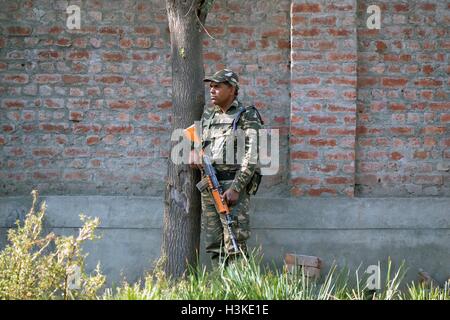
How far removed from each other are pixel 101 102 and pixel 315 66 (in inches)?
80.7

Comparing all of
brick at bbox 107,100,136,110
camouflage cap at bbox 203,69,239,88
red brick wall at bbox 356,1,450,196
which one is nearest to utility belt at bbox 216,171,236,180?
camouflage cap at bbox 203,69,239,88

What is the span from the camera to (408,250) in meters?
6.73

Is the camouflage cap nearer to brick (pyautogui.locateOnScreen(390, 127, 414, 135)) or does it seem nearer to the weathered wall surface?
the weathered wall surface

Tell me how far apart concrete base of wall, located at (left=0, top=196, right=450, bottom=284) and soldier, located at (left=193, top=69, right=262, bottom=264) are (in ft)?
2.64

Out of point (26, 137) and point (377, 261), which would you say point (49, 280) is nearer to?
point (26, 137)

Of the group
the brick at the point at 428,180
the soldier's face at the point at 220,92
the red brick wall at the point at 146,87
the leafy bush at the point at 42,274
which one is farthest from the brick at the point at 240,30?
the leafy bush at the point at 42,274

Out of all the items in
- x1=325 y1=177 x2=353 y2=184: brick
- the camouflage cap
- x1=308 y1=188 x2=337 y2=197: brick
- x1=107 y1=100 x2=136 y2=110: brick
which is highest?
the camouflage cap

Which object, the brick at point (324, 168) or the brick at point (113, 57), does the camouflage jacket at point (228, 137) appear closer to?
the brick at point (324, 168)

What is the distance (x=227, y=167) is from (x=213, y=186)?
0.28 m

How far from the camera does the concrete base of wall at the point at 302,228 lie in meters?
6.67

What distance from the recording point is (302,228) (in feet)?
21.9

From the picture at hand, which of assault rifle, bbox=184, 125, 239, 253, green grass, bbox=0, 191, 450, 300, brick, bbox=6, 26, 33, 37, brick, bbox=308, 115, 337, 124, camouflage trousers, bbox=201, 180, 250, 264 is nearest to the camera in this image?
green grass, bbox=0, 191, 450, 300

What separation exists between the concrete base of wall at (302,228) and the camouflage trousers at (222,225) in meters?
0.78

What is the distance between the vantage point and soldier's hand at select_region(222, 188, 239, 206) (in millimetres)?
5742
